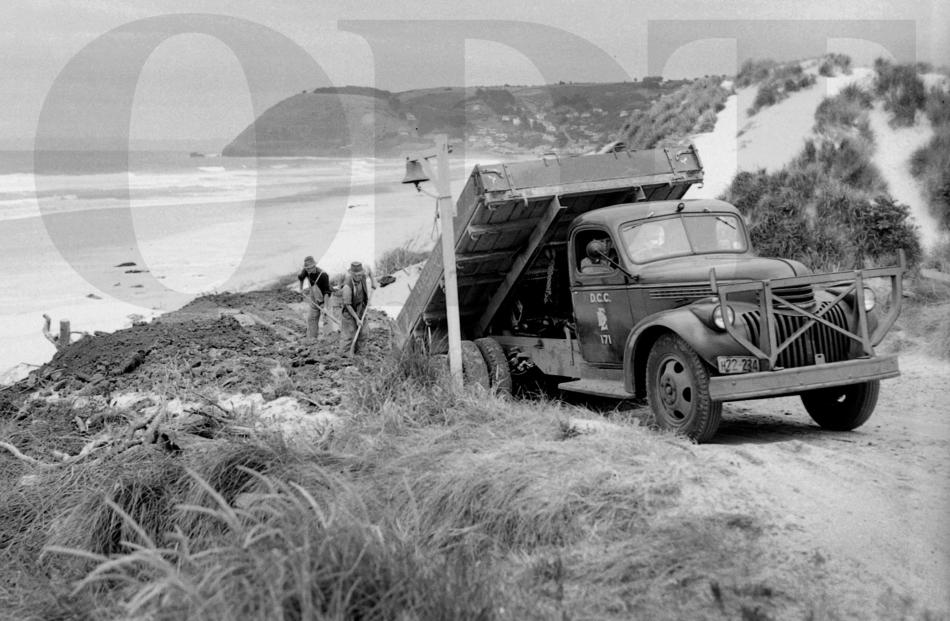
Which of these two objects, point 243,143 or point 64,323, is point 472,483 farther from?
point 243,143

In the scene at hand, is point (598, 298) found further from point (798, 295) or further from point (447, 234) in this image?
point (798, 295)

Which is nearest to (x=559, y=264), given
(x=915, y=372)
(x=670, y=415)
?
(x=670, y=415)

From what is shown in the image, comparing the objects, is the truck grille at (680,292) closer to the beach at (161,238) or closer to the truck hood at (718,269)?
the truck hood at (718,269)

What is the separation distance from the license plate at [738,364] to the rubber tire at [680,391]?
15 cm

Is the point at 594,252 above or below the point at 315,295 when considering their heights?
above

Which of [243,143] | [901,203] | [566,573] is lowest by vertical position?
[566,573]

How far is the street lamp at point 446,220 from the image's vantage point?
949 cm

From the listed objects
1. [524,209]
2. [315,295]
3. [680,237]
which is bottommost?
[315,295]

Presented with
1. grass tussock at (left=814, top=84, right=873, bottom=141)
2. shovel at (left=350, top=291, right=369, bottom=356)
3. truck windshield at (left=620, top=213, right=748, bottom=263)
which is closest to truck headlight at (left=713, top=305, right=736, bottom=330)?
truck windshield at (left=620, top=213, right=748, bottom=263)

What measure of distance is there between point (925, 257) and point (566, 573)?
11172mm

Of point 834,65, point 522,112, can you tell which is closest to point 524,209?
point 834,65

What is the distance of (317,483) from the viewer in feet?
21.6

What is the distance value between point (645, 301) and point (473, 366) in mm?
2250

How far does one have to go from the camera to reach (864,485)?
646 centimetres
